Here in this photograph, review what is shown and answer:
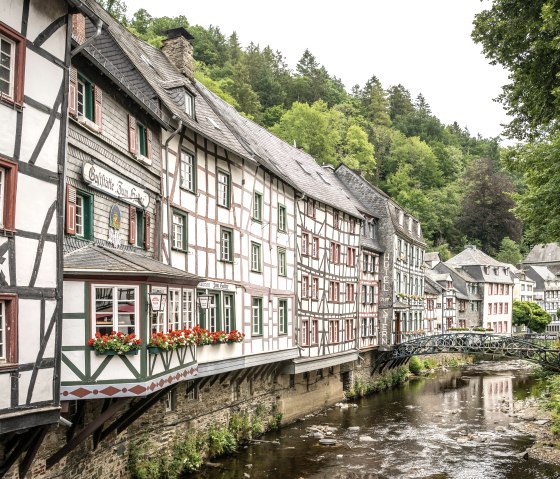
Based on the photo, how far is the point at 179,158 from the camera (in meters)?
17.6

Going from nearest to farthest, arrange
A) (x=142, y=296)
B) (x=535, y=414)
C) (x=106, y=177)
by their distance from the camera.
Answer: (x=142, y=296) < (x=106, y=177) < (x=535, y=414)

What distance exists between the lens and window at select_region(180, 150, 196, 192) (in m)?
17.8

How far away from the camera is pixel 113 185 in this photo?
13859 mm

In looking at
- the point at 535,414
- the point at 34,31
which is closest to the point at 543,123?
the point at 34,31

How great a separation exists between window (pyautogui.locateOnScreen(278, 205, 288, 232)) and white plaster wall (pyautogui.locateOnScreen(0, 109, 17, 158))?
1602 cm

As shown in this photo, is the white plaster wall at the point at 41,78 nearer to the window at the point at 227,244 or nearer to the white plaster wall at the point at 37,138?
the white plaster wall at the point at 37,138

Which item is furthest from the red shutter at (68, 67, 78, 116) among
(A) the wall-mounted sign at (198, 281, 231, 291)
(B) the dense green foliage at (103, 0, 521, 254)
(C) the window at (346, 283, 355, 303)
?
(B) the dense green foliage at (103, 0, 521, 254)

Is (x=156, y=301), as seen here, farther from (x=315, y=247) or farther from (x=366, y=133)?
(x=366, y=133)

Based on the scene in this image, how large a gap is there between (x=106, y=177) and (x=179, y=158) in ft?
14.0

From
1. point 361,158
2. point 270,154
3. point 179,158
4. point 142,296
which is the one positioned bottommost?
point 142,296

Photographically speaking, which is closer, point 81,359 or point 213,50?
point 81,359

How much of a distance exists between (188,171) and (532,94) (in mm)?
9308

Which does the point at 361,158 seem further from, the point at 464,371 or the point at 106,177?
the point at 106,177

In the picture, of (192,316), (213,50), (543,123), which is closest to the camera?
(192,316)
